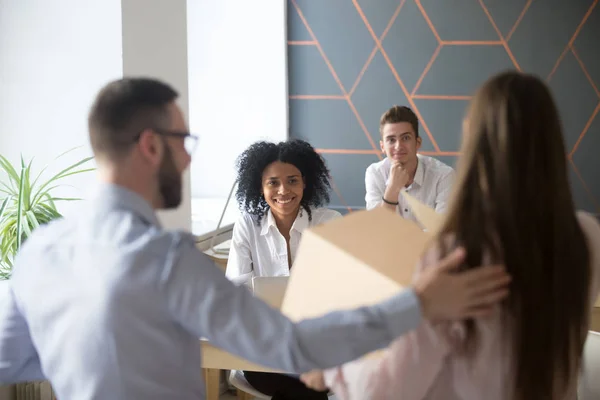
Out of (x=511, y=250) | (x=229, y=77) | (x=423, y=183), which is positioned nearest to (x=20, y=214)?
(x=511, y=250)

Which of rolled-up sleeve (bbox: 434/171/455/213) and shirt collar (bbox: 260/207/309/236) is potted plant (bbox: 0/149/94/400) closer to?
shirt collar (bbox: 260/207/309/236)

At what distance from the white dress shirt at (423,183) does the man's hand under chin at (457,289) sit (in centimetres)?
273

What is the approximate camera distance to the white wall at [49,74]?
3123 millimetres

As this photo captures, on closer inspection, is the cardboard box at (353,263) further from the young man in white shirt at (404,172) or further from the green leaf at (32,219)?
the young man in white shirt at (404,172)

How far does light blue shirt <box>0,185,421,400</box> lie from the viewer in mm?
1131

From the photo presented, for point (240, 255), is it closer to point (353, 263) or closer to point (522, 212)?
point (353, 263)

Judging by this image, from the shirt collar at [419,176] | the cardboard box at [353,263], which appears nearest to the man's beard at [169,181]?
the cardboard box at [353,263]

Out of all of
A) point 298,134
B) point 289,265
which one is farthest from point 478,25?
point 289,265

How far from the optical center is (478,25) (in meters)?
5.12

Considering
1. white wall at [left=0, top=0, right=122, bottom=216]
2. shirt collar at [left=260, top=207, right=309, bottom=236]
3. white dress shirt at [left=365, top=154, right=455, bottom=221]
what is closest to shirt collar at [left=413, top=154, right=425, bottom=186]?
white dress shirt at [left=365, top=154, right=455, bottom=221]

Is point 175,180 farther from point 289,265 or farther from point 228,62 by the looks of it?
point 228,62

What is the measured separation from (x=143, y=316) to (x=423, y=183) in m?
3.03

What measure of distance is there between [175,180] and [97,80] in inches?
78.1

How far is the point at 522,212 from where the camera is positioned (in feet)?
3.96
